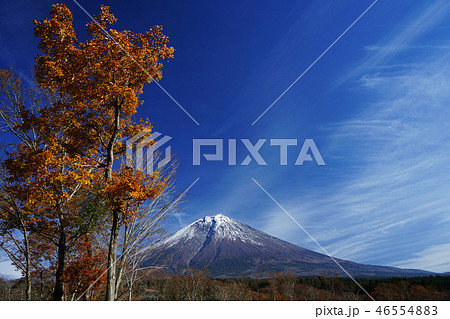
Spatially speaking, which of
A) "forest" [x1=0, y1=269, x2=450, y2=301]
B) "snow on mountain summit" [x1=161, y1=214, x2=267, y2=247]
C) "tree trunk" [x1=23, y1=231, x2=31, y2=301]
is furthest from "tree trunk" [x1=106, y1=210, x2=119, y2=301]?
"snow on mountain summit" [x1=161, y1=214, x2=267, y2=247]

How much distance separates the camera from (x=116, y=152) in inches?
330

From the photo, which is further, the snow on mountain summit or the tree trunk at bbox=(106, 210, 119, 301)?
the snow on mountain summit

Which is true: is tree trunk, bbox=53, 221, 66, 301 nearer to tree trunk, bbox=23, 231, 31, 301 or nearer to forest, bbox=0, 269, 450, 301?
forest, bbox=0, 269, 450, 301

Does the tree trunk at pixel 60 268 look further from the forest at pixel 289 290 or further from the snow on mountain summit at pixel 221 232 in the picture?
the snow on mountain summit at pixel 221 232

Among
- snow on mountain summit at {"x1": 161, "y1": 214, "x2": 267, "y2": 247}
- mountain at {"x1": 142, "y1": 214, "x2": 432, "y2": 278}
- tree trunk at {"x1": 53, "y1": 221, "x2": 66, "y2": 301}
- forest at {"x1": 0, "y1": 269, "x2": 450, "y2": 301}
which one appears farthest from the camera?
snow on mountain summit at {"x1": 161, "y1": 214, "x2": 267, "y2": 247}

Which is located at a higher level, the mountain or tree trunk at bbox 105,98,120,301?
tree trunk at bbox 105,98,120,301

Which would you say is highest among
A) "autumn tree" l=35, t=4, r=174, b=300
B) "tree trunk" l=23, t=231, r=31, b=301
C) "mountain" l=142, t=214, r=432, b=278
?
"autumn tree" l=35, t=4, r=174, b=300

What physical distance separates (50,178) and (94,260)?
364cm

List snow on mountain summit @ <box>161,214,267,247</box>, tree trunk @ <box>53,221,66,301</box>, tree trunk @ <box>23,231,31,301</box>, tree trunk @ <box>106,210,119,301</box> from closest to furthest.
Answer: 1. tree trunk @ <box>106,210,119,301</box>
2. tree trunk @ <box>53,221,66,301</box>
3. tree trunk @ <box>23,231,31,301</box>
4. snow on mountain summit @ <box>161,214,267,247</box>

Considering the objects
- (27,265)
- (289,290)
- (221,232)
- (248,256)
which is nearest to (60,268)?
(27,265)

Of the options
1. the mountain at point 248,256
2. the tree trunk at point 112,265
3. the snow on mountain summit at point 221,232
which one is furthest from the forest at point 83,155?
the snow on mountain summit at point 221,232

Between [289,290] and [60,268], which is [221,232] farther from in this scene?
[60,268]
